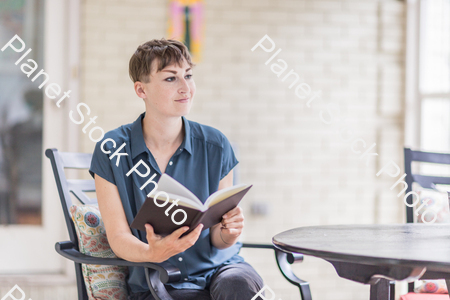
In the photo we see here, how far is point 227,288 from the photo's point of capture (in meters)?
1.51

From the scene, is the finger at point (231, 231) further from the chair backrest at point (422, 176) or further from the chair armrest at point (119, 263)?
the chair backrest at point (422, 176)

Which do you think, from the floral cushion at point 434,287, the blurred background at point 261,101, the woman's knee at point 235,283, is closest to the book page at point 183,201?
the woman's knee at point 235,283

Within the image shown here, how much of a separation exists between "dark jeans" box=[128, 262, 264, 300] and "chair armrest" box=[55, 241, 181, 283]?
6.8 inches

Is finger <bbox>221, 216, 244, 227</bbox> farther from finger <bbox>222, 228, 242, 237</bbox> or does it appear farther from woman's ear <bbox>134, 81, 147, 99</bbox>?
woman's ear <bbox>134, 81, 147, 99</bbox>

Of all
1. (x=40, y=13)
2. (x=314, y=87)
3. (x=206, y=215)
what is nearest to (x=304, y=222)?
(x=314, y=87)

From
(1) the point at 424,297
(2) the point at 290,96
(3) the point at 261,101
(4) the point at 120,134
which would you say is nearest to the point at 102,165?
(4) the point at 120,134

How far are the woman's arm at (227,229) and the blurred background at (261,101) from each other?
176cm

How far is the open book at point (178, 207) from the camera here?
48.1 inches

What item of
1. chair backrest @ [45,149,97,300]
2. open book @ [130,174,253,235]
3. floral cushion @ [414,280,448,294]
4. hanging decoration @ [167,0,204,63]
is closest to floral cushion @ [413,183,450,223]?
floral cushion @ [414,280,448,294]

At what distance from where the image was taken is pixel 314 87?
3.59 m

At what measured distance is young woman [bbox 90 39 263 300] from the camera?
1575 mm

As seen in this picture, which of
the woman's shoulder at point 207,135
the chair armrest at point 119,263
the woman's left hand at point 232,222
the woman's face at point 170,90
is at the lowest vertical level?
the chair armrest at point 119,263

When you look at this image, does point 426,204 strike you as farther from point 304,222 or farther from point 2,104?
point 2,104

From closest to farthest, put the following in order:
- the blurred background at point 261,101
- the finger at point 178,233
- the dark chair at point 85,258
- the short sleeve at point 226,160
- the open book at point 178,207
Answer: the open book at point 178,207 → the finger at point 178,233 → the dark chair at point 85,258 → the short sleeve at point 226,160 → the blurred background at point 261,101
